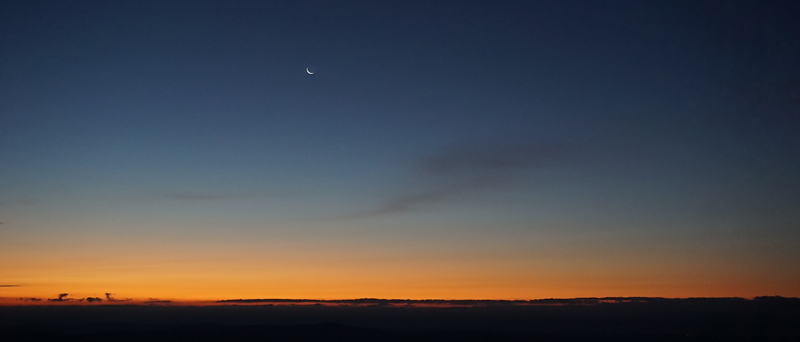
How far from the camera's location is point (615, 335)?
157 metres

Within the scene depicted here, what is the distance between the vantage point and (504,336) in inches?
6196

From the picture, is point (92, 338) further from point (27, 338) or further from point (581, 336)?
point (581, 336)

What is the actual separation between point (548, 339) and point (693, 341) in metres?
31.3

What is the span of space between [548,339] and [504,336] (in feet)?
39.2

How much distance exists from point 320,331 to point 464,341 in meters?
38.5

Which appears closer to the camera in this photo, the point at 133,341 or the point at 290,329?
the point at 133,341

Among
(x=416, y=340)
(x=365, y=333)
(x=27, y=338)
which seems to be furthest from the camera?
(x=365, y=333)

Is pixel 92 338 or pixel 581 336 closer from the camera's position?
pixel 92 338

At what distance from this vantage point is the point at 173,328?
554 ft

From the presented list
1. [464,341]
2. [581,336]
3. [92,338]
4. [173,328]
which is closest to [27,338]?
[92,338]

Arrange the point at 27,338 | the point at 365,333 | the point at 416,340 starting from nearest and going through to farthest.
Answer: the point at 27,338, the point at 416,340, the point at 365,333

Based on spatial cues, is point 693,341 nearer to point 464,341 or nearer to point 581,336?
point 581,336

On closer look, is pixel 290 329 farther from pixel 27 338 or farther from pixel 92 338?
pixel 27 338

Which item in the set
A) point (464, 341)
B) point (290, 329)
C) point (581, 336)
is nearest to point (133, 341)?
point (290, 329)
